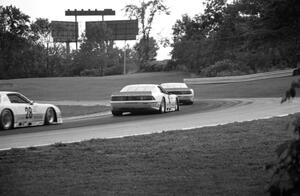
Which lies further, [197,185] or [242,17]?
[242,17]

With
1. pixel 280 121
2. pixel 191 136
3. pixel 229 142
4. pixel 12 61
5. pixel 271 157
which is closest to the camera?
pixel 271 157

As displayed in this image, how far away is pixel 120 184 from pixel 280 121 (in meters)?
8.34

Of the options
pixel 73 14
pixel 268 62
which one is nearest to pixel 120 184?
pixel 268 62

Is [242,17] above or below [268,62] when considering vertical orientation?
above

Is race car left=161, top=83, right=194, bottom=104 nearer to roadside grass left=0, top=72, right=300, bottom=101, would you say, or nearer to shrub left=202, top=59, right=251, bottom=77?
roadside grass left=0, top=72, right=300, bottom=101

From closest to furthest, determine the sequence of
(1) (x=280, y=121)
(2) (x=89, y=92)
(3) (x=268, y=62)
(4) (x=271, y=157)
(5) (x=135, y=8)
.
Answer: (4) (x=271, y=157) → (1) (x=280, y=121) → (2) (x=89, y=92) → (3) (x=268, y=62) → (5) (x=135, y=8)

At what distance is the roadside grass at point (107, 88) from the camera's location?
37500 millimetres

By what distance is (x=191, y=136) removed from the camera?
11.3m

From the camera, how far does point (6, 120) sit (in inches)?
609

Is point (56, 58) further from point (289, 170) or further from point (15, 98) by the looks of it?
point (289, 170)

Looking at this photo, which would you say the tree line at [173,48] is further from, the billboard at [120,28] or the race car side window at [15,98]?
the race car side window at [15,98]

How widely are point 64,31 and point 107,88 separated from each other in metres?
53.3

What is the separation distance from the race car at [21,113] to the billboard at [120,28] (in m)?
71.4

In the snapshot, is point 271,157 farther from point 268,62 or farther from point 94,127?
point 268,62
